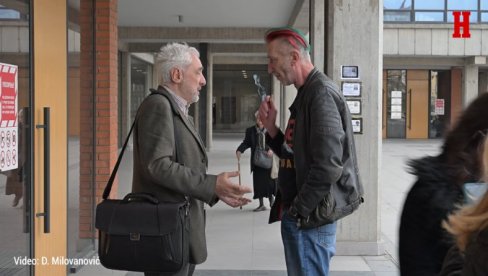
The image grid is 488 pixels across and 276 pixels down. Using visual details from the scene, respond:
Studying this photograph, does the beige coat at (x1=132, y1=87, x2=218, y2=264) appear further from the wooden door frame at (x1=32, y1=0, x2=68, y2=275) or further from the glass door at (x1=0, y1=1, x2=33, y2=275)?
the wooden door frame at (x1=32, y1=0, x2=68, y2=275)

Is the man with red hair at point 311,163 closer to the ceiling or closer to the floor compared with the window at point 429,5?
closer to the floor

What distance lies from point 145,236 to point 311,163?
0.91m

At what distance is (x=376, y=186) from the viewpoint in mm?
7258

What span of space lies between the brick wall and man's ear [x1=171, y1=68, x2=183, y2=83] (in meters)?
4.04

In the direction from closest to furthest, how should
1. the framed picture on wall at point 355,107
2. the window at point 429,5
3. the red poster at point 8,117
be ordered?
the red poster at point 8,117
the framed picture on wall at point 355,107
the window at point 429,5

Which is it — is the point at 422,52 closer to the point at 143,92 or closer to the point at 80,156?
the point at 143,92

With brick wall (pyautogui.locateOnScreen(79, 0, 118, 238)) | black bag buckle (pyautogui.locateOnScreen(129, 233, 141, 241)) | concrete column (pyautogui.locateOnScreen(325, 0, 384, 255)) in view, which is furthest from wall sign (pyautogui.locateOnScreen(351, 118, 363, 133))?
black bag buckle (pyautogui.locateOnScreen(129, 233, 141, 241))

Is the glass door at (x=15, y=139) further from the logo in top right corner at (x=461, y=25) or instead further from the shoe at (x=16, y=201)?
the logo in top right corner at (x=461, y=25)

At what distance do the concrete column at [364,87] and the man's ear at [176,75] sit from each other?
418 centimetres

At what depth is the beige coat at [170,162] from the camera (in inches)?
121

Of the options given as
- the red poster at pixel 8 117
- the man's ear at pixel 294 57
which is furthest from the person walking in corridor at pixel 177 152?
the red poster at pixel 8 117

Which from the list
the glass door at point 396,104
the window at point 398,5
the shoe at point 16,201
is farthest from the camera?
the glass door at point 396,104

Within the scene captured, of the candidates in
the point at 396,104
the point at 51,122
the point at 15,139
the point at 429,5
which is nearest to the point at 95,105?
the point at 51,122

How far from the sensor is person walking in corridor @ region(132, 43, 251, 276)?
307 cm
